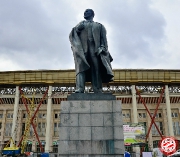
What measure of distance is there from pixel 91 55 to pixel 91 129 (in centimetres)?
254

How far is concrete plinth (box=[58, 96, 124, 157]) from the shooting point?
6.15 metres

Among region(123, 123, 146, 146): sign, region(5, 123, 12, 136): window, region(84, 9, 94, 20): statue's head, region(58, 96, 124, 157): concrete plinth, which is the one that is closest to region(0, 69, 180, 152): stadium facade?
region(5, 123, 12, 136): window

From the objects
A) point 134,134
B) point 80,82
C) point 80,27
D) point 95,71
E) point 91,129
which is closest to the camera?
point 91,129

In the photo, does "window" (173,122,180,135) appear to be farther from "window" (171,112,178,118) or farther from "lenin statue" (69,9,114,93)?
"lenin statue" (69,9,114,93)

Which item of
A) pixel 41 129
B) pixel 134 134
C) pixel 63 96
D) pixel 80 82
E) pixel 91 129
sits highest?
pixel 63 96

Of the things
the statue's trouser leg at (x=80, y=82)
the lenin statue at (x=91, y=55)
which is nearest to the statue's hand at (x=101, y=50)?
the lenin statue at (x=91, y=55)

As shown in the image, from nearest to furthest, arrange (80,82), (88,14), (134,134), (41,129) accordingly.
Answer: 1. (80,82)
2. (88,14)
3. (134,134)
4. (41,129)

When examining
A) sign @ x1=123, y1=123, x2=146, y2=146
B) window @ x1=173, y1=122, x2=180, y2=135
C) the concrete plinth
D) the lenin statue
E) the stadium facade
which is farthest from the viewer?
window @ x1=173, y1=122, x2=180, y2=135

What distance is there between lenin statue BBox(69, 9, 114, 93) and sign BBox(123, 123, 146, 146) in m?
23.5

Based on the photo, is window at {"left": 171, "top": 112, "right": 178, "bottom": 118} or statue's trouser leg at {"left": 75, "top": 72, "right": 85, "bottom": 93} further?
window at {"left": 171, "top": 112, "right": 178, "bottom": 118}

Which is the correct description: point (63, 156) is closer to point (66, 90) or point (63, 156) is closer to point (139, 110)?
point (66, 90)

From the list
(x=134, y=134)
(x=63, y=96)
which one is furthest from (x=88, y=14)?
(x=63, y=96)

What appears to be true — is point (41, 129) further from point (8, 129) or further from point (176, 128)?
point (176, 128)

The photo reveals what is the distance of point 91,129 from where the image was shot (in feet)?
21.0
